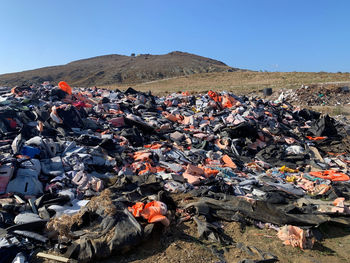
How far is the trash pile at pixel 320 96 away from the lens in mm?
15148

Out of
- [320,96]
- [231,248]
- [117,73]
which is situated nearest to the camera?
[231,248]

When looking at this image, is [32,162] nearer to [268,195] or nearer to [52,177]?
[52,177]

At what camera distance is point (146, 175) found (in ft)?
15.6

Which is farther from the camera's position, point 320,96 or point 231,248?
point 320,96

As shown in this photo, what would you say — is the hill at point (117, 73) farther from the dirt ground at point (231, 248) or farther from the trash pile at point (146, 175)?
the dirt ground at point (231, 248)

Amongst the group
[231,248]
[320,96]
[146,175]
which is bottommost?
[231,248]

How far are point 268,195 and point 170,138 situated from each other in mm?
3760

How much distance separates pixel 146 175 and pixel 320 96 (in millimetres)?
14871

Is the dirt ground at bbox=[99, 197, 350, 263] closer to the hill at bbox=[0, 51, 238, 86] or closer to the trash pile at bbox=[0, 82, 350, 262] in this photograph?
the trash pile at bbox=[0, 82, 350, 262]

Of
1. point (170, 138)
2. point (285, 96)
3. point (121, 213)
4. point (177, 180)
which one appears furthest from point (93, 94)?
point (285, 96)

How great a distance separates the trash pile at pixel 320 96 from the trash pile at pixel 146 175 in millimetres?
6149

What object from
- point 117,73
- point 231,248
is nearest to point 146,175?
point 231,248

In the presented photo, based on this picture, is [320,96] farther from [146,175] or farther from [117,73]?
[117,73]

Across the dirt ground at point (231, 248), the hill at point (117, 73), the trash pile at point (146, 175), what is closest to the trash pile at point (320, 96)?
the trash pile at point (146, 175)
